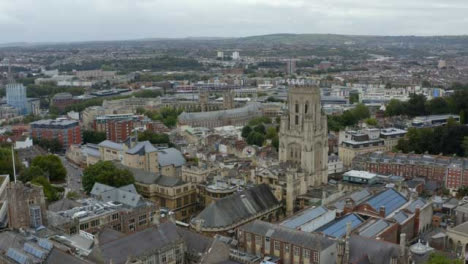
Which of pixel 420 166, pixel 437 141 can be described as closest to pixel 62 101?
pixel 437 141

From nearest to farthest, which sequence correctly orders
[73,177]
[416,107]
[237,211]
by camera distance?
[237,211] < [73,177] < [416,107]

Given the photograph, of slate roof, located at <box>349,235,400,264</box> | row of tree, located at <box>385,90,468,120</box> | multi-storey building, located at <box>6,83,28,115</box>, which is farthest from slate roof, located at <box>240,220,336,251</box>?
multi-storey building, located at <box>6,83,28,115</box>

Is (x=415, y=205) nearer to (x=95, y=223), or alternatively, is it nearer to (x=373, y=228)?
(x=373, y=228)

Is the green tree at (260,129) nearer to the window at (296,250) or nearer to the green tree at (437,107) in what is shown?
the green tree at (437,107)

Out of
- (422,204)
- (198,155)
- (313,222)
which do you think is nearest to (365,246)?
(313,222)

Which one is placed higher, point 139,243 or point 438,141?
point 139,243

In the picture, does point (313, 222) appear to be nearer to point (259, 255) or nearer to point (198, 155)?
point (259, 255)
